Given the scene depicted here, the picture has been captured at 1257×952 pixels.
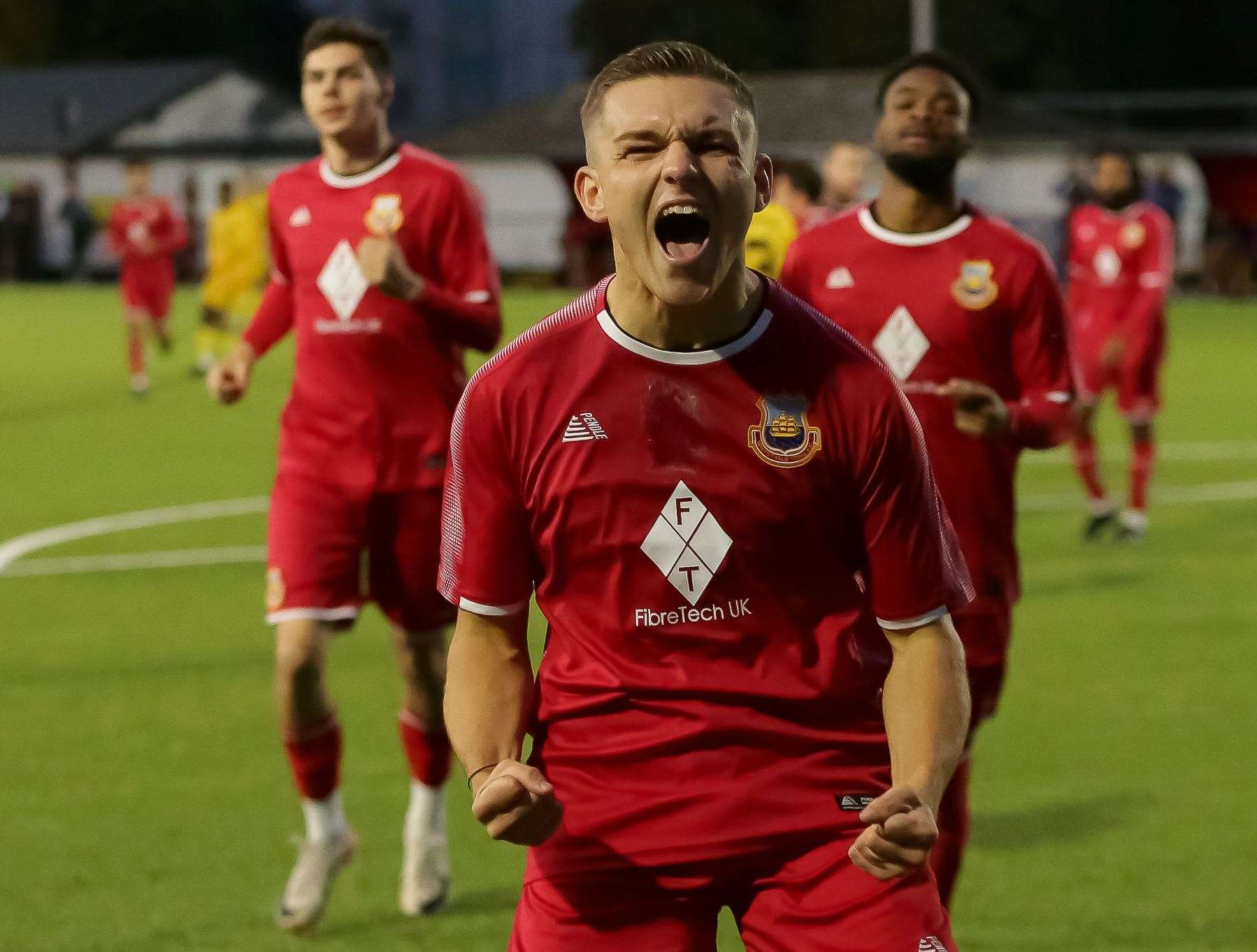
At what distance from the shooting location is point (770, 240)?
1047cm

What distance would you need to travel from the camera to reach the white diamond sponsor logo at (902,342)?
5.79 meters

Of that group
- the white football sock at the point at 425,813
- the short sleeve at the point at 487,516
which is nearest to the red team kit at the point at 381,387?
the white football sock at the point at 425,813

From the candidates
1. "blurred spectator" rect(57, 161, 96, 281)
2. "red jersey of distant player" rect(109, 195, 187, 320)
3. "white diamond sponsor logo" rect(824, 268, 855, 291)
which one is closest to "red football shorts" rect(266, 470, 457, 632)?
"white diamond sponsor logo" rect(824, 268, 855, 291)

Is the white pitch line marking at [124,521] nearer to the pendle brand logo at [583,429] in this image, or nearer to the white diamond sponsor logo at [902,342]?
the white diamond sponsor logo at [902,342]

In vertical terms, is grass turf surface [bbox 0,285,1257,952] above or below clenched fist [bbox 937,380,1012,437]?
below

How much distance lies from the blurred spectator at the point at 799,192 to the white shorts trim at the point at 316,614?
17.3 ft

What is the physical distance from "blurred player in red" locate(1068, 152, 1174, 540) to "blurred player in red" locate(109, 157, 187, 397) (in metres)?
12.5

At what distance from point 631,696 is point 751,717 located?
19 cm

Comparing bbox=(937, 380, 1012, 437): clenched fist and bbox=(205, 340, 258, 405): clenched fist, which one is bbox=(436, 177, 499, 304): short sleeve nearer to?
bbox=(205, 340, 258, 405): clenched fist

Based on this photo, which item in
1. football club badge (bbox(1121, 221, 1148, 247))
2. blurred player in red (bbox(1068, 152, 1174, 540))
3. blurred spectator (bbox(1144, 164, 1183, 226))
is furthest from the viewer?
blurred spectator (bbox(1144, 164, 1183, 226))

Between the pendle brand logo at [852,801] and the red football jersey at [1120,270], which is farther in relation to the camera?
the red football jersey at [1120,270]

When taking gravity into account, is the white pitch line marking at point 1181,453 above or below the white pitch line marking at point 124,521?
below

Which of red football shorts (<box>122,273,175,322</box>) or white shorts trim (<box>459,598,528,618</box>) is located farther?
red football shorts (<box>122,273,175,322</box>)

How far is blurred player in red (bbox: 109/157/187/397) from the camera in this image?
83.3 feet
